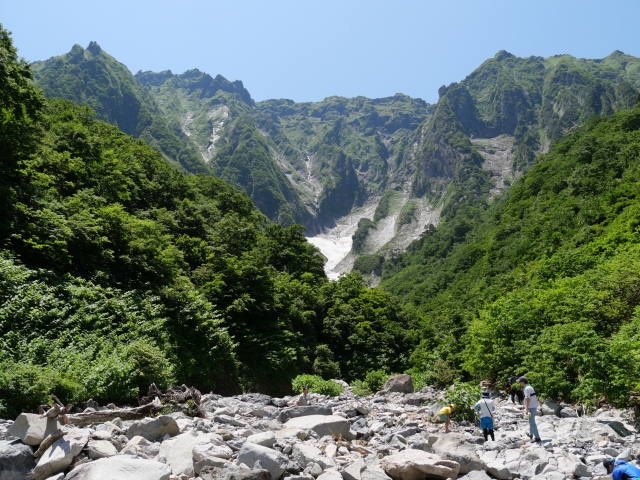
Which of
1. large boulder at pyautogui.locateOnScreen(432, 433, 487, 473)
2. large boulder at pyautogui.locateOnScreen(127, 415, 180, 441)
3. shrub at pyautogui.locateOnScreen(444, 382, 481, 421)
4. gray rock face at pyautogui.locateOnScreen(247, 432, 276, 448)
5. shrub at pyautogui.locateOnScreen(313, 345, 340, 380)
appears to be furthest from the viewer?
shrub at pyautogui.locateOnScreen(313, 345, 340, 380)

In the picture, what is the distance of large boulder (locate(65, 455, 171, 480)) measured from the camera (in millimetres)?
6734

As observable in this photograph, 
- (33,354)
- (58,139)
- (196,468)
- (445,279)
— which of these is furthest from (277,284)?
(445,279)

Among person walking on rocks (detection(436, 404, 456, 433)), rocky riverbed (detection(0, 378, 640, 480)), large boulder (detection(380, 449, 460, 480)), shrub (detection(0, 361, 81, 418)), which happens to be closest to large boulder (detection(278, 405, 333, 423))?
rocky riverbed (detection(0, 378, 640, 480))

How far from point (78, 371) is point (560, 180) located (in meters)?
65.0

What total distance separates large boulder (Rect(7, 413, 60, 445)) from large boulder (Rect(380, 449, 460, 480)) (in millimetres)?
6153

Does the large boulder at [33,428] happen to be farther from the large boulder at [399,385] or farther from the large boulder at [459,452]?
the large boulder at [399,385]

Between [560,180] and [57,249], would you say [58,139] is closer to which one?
[57,249]

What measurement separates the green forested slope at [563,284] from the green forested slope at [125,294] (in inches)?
410

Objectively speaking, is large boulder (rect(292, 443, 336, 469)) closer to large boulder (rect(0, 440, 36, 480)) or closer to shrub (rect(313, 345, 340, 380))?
large boulder (rect(0, 440, 36, 480))

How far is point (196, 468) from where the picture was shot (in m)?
→ 7.81

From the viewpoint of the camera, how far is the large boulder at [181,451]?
7.84 metres

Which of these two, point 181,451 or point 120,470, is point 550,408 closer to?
point 181,451

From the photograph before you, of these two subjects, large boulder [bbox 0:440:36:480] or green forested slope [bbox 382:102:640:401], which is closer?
large boulder [bbox 0:440:36:480]

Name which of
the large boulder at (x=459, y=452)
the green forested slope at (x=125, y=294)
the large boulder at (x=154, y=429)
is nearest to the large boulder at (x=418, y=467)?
the large boulder at (x=459, y=452)
